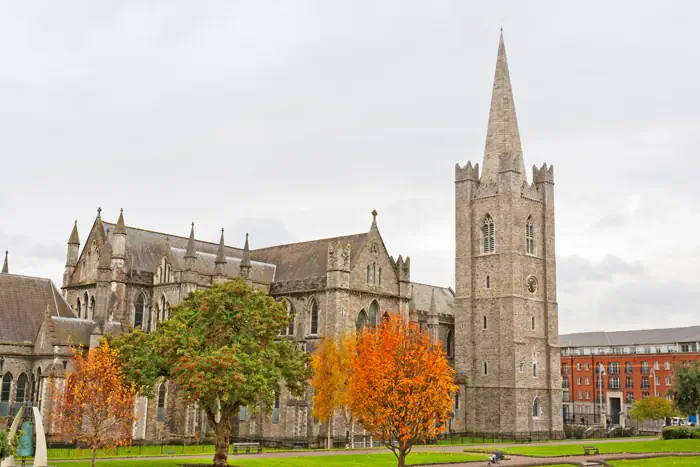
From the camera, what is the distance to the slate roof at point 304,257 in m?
73.1

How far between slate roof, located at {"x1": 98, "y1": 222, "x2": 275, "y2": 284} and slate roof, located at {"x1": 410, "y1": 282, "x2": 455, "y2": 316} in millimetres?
20906

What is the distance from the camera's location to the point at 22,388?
59125mm

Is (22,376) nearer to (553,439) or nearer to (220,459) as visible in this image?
(220,459)

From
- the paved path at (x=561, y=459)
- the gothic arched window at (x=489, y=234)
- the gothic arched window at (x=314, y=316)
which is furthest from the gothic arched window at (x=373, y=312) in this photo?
the paved path at (x=561, y=459)

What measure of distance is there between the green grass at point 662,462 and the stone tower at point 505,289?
25.5 m

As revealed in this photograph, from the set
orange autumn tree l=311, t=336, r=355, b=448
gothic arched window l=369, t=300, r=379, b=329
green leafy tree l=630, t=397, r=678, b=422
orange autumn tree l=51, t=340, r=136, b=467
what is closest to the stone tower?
gothic arched window l=369, t=300, r=379, b=329

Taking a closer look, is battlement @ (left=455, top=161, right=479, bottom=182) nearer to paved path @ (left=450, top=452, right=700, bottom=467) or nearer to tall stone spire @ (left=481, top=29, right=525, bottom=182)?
tall stone spire @ (left=481, top=29, right=525, bottom=182)

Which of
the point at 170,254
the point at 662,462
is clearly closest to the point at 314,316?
the point at 170,254

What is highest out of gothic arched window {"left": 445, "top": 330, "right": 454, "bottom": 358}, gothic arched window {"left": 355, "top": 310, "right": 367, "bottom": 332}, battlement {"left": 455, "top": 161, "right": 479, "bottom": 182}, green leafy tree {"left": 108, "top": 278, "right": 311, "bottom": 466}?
battlement {"left": 455, "top": 161, "right": 479, "bottom": 182}

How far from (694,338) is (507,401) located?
52046 mm

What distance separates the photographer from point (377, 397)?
38.2 m

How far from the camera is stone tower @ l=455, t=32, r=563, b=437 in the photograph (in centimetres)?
7962

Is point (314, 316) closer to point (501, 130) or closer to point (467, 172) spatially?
point (467, 172)

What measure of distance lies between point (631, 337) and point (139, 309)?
287 ft
